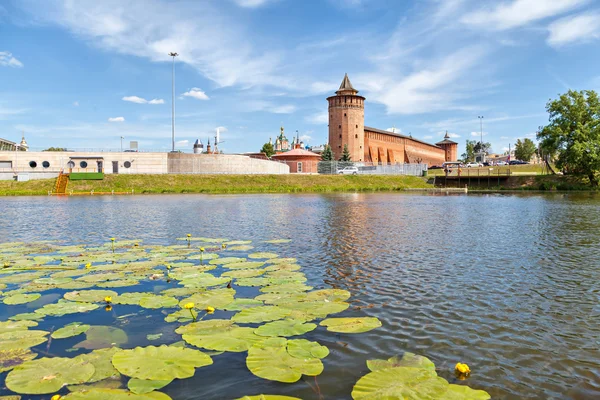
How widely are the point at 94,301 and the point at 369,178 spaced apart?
66874 mm

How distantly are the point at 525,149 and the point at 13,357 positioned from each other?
508 feet

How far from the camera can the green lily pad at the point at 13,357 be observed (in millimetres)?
4723

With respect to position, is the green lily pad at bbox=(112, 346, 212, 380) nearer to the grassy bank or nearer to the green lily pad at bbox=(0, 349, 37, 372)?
the green lily pad at bbox=(0, 349, 37, 372)

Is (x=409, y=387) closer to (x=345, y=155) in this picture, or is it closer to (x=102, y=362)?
(x=102, y=362)

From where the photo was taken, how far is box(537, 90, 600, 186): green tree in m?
56.1

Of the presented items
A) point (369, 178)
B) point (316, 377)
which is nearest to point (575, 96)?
point (369, 178)

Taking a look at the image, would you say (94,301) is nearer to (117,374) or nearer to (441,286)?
(117,374)

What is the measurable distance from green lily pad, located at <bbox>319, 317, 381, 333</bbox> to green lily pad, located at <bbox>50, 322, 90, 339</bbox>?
10.8ft

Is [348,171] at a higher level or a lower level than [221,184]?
Result: higher

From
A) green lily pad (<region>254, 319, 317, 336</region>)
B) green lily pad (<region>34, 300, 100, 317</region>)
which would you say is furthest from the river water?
green lily pad (<region>34, 300, 100, 317</region>)

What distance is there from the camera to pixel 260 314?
6.30m

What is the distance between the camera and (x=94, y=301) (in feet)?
23.7

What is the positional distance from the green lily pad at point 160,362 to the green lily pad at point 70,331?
4.35 ft

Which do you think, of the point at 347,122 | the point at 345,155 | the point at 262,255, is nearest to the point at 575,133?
the point at 345,155
